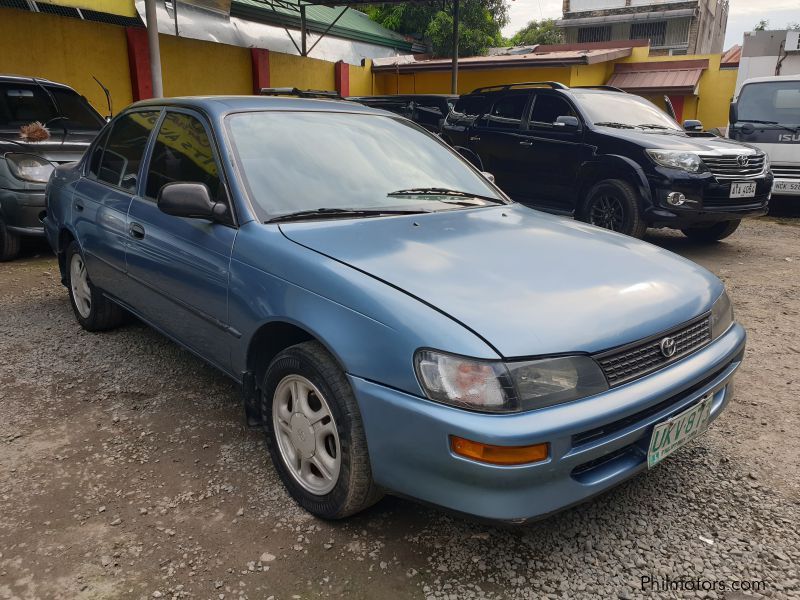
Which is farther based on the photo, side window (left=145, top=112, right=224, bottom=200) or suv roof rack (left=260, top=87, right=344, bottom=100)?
suv roof rack (left=260, top=87, right=344, bottom=100)

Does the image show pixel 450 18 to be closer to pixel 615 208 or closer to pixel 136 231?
pixel 615 208

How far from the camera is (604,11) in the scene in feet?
112

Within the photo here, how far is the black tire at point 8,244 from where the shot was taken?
5988mm

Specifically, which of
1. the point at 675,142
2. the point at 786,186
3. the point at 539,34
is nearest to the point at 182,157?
the point at 675,142

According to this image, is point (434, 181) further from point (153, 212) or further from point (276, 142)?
point (153, 212)

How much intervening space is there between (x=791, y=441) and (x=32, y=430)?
3.68 m

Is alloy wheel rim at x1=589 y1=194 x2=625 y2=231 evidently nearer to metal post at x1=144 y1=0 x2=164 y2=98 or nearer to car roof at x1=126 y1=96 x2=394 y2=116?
car roof at x1=126 y1=96 x2=394 y2=116

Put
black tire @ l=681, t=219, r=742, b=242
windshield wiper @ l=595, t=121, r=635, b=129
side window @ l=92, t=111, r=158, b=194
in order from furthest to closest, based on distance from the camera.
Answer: black tire @ l=681, t=219, r=742, b=242 < windshield wiper @ l=595, t=121, r=635, b=129 < side window @ l=92, t=111, r=158, b=194

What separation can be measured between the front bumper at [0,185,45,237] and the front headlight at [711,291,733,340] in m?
5.67

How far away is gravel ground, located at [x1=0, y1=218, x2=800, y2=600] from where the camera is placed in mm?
2115

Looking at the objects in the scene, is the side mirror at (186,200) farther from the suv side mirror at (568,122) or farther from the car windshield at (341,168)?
the suv side mirror at (568,122)

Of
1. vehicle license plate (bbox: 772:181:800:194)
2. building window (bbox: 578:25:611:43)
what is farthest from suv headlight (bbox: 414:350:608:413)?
building window (bbox: 578:25:611:43)

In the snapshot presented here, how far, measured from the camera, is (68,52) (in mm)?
10703

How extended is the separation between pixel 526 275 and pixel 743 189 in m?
5.28
